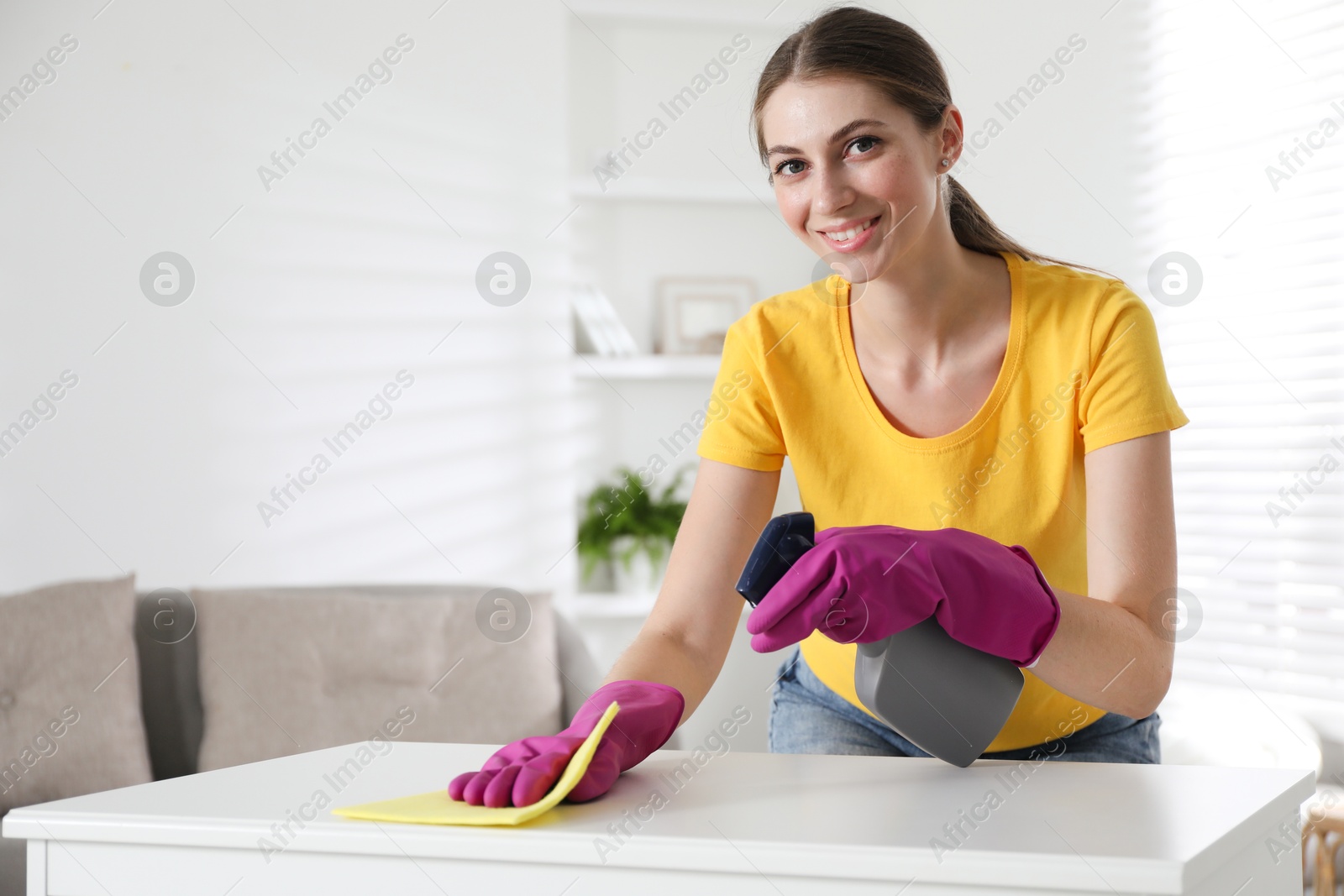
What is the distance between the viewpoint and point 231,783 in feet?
2.49

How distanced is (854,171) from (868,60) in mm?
113

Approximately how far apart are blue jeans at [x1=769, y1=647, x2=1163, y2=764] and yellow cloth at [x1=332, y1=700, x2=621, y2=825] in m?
0.38

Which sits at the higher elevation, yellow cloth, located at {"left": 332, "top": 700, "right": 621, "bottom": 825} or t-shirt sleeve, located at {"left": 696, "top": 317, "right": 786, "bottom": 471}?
t-shirt sleeve, located at {"left": 696, "top": 317, "right": 786, "bottom": 471}

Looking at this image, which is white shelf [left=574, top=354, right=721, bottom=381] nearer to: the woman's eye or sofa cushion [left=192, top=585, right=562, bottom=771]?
sofa cushion [left=192, top=585, right=562, bottom=771]

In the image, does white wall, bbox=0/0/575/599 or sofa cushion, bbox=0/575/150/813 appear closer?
sofa cushion, bbox=0/575/150/813

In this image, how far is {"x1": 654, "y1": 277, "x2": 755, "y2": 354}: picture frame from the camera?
303cm

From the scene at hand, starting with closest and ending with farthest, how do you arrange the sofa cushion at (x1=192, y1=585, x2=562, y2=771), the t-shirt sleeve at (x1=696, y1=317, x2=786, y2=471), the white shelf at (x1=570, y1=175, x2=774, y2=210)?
the t-shirt sleeve at (x1=696, y1=317, x2=786, y2=471) → the sofa cushion at (x1=192, y1=585, x2=562, y2=771) → the white shelf at (x1=570, y1=175, x2=774, y2=210)

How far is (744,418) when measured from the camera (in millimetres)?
1104

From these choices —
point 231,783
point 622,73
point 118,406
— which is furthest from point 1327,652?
point 118,406

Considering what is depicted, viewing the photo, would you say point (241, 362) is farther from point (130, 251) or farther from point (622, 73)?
point (622, 73)

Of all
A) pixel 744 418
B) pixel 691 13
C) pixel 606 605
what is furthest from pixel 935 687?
pixel 691 13

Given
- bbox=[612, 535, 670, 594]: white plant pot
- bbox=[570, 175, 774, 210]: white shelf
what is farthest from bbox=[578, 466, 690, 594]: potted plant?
bbox=[570, 175, 774, 210]: white shelf

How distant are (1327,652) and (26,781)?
100 inches

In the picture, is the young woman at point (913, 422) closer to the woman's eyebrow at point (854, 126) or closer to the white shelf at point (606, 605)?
the woman's eyebrow at point (854, 126)
